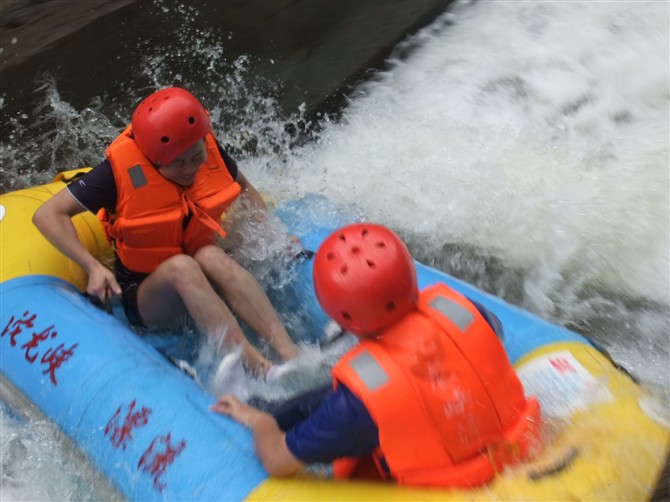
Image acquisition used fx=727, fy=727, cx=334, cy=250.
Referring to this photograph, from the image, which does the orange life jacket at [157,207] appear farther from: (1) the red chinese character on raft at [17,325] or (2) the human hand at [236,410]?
(2) the human hand at [236,410]

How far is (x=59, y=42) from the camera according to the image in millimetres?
5078

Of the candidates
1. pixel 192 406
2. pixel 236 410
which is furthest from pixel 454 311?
pixel 192 406

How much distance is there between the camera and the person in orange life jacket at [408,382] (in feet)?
5.34

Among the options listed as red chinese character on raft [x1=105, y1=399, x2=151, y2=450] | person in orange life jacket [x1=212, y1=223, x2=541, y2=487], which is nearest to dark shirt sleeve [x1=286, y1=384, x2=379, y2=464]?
person in orange life jacket [x1=212, y1=223, x2=541, y2=487]

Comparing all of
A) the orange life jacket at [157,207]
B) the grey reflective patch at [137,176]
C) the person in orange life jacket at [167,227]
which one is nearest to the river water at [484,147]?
the person in orange life jacket at [167,227]

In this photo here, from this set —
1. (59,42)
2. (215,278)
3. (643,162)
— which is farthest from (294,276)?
(59,42)

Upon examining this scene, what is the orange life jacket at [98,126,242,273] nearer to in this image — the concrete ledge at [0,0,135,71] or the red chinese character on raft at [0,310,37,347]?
the red chinese character on raft at [0,310,37,347]

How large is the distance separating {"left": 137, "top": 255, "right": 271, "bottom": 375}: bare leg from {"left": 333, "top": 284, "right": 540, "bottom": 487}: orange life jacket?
78 cm

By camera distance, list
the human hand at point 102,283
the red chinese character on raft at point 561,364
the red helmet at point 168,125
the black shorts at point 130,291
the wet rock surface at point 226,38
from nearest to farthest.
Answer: the red chinese character on raft at point 561,364
the red helmet at point 168,125
the human hand at point 102,283
the black shorts at point 130,291
the wet rock surface at point 226,38

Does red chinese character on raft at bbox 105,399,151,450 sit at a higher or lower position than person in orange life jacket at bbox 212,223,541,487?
lower

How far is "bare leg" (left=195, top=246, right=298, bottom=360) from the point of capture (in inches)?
98.9

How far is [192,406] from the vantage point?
83.9 inches

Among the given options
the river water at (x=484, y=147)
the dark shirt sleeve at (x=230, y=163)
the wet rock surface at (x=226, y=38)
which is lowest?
the river water at (x=484, y=147)

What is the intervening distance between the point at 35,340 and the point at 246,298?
736 millimetres
